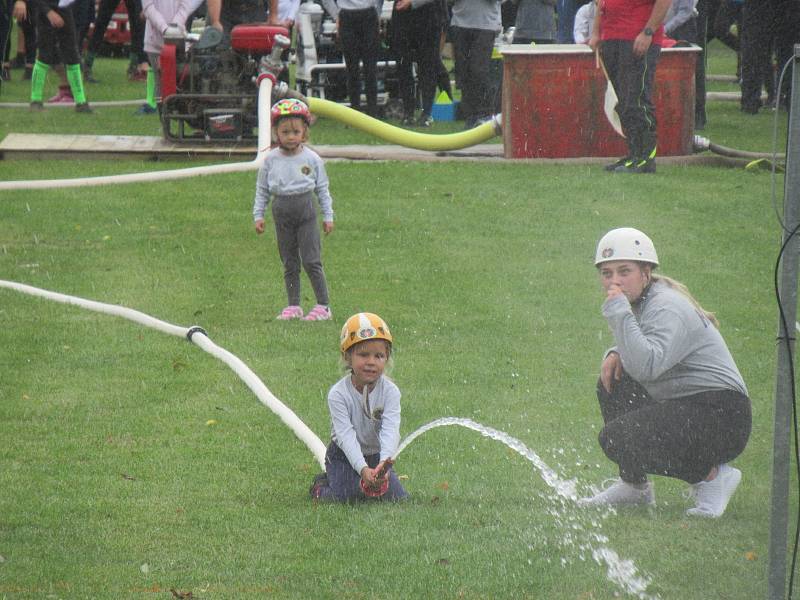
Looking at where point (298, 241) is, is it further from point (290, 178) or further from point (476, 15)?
point (476, 15)

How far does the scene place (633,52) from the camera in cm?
1345

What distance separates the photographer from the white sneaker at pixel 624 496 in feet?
20.3

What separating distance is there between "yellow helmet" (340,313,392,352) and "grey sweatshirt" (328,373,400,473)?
0.74 feet

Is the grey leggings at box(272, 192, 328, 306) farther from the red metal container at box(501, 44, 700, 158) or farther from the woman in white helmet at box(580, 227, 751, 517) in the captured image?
the red metal container at box(501, 44, 700, 158)

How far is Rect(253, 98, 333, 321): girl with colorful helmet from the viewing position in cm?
947

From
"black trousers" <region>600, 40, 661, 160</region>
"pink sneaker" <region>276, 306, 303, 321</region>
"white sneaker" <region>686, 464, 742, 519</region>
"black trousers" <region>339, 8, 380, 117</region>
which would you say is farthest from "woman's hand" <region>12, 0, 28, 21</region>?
"white sneaker" <region>686, 464, 742, 519</region>

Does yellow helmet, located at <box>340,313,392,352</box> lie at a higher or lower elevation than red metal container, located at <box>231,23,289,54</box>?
lower

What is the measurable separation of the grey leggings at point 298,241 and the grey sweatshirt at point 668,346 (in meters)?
3.71

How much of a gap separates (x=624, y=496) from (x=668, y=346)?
71 cm

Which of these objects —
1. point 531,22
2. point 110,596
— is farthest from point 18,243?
point 531,22

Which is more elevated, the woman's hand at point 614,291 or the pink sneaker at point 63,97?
the woman's hand at point 614,291

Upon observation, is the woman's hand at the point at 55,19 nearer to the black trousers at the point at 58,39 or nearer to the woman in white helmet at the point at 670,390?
the black trousers at the point at 58,39

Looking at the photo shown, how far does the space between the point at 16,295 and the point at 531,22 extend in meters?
10.0

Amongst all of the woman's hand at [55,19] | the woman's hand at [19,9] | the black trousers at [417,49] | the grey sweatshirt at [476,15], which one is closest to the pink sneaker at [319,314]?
the grey sweatshirt at [476,15]
